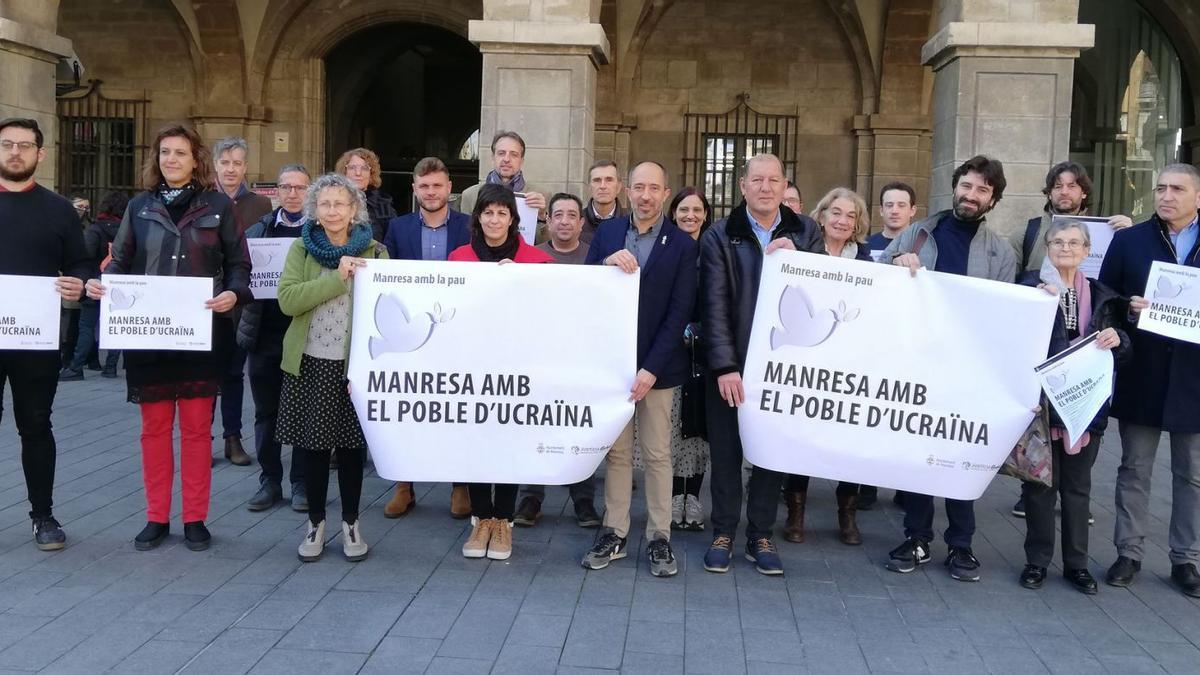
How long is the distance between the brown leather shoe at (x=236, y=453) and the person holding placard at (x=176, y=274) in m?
1.74

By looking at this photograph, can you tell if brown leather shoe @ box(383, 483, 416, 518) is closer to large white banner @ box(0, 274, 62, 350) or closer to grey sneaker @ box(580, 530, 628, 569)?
grey sneaker @ box(580, 530, 628, 569)

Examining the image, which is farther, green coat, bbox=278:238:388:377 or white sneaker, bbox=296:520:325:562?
white sneaker, bbox=296:520:325:562

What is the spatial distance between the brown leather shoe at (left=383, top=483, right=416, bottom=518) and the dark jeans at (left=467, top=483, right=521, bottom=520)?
32.3 inches

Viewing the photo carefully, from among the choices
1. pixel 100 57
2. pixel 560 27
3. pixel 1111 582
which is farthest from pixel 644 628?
pixel 100 57

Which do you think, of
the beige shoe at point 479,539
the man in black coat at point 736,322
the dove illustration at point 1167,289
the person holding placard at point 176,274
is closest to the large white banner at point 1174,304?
the dove illustration at point 1167,289

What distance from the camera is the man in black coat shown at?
14.9 ft

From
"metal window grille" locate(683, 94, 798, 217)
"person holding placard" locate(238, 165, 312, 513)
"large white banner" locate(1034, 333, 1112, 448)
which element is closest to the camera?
"large white banner" locate(1034, 333, 1112, 448)

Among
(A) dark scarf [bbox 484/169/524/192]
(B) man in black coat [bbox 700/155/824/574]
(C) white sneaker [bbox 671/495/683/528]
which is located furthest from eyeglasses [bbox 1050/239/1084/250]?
(A) dark scarf [bbox 484/169/524/192]

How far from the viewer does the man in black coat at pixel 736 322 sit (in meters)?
4.53

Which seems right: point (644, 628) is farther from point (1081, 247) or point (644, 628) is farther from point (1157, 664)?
point (1081, 247)

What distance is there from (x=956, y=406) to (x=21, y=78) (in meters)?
8.87

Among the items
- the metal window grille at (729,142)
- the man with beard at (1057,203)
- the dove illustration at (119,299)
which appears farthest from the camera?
the metal window grille at (729,142)

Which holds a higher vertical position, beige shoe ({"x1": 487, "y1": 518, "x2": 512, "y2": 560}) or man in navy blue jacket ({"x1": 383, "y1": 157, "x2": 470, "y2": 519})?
man in navy blue jacket ({"x1": 383, "y1": 157, "x2": 470, "y2": 519})

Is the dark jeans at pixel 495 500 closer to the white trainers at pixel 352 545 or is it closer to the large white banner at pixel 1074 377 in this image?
the white trainers at pixel 352 545
